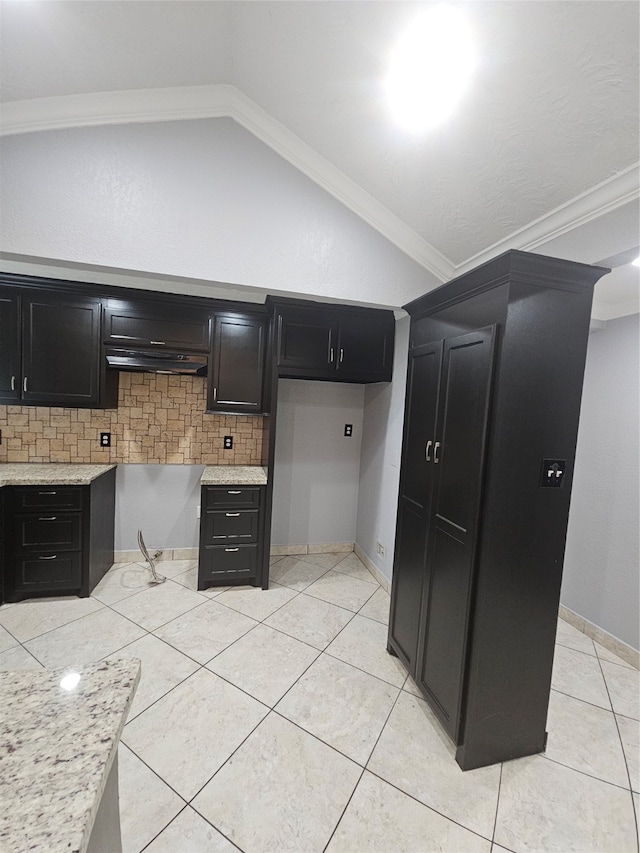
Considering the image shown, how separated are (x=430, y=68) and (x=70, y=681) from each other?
8.10 feet

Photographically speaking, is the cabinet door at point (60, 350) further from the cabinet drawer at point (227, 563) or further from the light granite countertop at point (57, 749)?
the light granite countertop at point (57, 749)

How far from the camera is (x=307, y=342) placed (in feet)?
9.64

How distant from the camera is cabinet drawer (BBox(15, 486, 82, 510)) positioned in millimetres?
2654

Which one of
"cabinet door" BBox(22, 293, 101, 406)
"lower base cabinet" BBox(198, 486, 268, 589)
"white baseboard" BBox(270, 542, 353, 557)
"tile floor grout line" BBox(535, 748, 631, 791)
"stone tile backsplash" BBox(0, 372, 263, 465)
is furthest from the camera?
"white baseboard" BBox(270, 542, 353, 557)

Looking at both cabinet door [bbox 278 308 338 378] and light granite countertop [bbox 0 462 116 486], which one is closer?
light granite countertop [bbox 0 462 116 486]

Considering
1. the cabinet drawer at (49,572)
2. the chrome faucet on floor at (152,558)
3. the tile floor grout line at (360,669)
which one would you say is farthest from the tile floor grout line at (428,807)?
the cabinet drawer at (49,572)

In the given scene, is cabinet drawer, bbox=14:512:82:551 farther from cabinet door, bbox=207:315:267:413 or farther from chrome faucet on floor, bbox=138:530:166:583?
cabinet door, bbox=207:315:267:413

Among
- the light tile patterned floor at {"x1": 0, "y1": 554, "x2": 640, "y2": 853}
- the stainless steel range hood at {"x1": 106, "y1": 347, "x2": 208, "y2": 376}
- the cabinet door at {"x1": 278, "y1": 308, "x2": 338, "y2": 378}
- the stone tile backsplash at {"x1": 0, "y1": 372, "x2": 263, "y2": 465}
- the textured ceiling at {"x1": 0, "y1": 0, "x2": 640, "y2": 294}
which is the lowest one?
the light tile patterned floor at {"x1": 0, "y1": 554, "x2": 640, "y2": 853}

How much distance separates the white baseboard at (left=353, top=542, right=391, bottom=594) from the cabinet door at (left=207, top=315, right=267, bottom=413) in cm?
179

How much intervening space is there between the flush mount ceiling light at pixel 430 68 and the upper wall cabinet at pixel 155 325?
6.32 feet

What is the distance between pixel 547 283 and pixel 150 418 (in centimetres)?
313

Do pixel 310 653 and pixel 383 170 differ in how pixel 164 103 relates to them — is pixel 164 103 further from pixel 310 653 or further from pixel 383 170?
pixel 310 653

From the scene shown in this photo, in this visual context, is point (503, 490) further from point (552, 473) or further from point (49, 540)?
point (49, 540)

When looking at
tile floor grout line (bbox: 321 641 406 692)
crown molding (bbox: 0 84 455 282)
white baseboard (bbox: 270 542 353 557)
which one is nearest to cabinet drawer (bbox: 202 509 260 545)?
white baseboard (bbox: 270 542 353 557)
